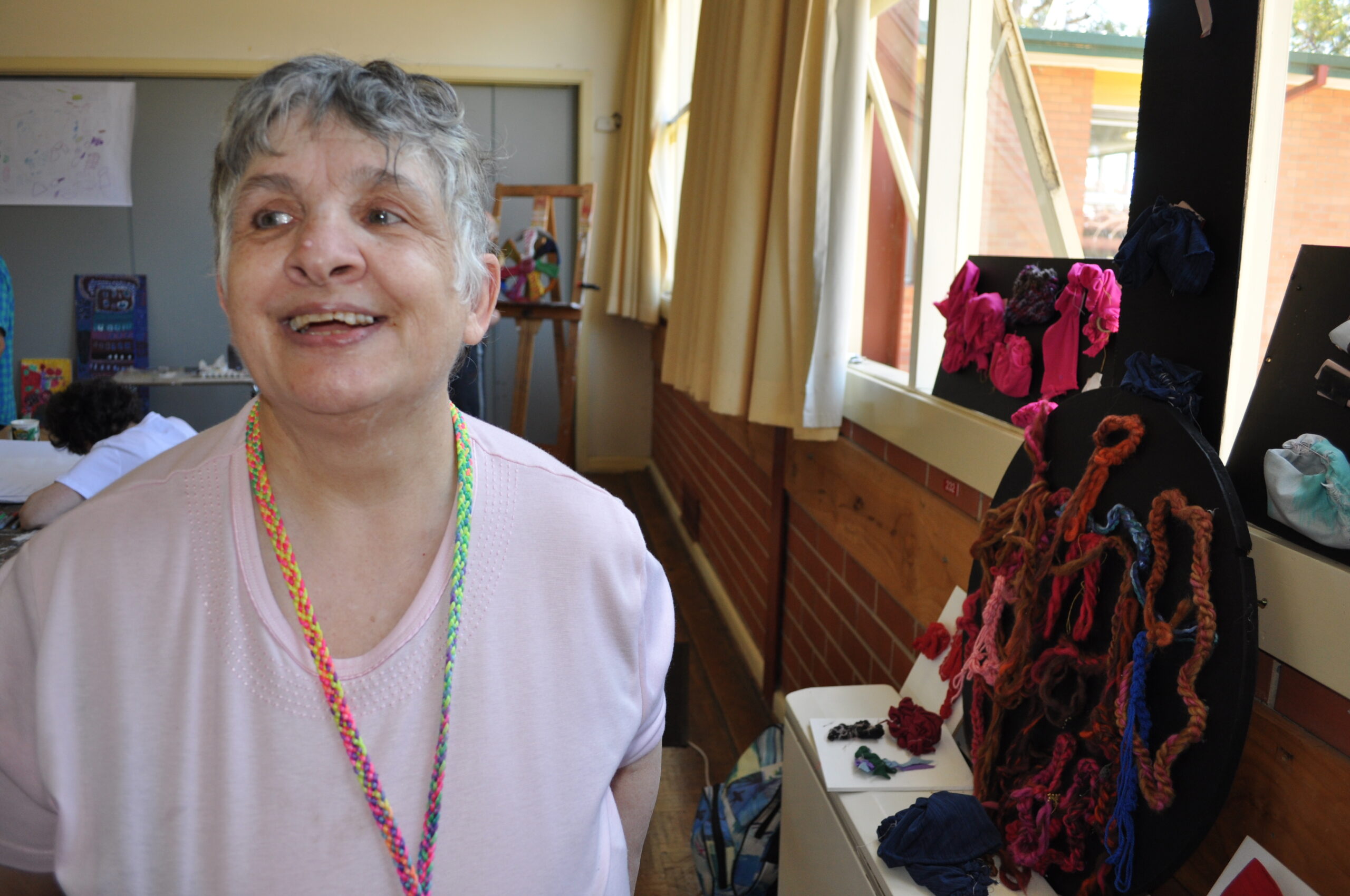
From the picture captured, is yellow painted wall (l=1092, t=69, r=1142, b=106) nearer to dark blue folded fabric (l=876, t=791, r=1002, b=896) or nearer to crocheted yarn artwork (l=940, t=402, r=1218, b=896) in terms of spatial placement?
crocheted yarn artwork (l=940, t=402, r=1218, b=896)

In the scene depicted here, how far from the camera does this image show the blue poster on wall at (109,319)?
483 cm

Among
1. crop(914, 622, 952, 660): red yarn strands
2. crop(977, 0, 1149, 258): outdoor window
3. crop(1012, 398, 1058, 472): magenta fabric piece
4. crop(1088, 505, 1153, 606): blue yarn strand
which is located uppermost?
crop(977, 0, 1149, 258): outdoor window

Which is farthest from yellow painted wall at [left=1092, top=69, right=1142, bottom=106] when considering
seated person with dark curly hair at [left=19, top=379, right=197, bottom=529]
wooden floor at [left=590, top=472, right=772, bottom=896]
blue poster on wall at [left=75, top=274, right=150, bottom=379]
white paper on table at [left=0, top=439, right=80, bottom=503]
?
blue poster on wall at [left=75, top=274, right=150, bottom=379]

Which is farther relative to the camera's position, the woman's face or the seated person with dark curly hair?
the seated person with dark curly hair

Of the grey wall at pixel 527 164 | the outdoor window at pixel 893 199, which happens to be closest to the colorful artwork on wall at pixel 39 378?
the grey wall at pixel 527 164

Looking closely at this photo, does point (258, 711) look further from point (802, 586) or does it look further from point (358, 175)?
point (802, 586)

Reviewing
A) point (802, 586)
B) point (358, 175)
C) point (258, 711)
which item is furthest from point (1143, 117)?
point (802, 586)

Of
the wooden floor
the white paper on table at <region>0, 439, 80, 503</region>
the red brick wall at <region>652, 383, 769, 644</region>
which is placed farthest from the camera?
the red brick wall at <region>652, 383, 769, 644</region>

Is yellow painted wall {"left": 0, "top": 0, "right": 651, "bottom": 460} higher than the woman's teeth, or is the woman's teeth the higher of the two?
yellow painted wall {"left": 0, "top": 0, "right": 651, "bottom": 460}

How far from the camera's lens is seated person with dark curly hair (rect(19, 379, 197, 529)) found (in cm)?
219

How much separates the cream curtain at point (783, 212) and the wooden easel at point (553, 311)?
1869mm

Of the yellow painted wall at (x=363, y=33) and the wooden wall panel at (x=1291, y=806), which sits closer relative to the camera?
the wooden wall panel at (x=1291, y=806)

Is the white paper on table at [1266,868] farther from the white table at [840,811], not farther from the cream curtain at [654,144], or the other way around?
the cream curtain at [654,144]

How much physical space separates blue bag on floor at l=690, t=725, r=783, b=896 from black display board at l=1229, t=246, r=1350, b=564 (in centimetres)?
96
